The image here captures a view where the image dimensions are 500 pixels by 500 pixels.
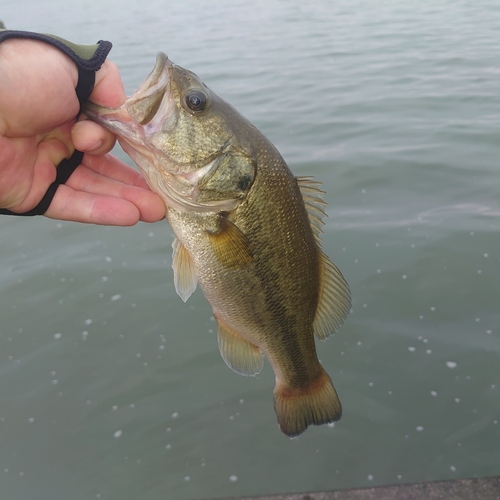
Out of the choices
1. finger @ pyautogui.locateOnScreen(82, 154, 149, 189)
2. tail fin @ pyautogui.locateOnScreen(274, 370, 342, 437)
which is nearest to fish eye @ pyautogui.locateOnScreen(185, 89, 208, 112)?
finger @ pyautogui.locateOnScreen(82, 154, 149, 189)

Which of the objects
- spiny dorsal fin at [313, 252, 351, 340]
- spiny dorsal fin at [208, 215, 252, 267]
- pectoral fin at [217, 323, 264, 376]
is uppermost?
spiny dorsal fin at [208, 215, 252, 267]

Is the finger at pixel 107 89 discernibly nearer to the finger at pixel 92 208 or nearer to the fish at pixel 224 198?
the fish at pixel 224 198

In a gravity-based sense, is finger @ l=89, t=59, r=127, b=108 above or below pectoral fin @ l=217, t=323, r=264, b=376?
above

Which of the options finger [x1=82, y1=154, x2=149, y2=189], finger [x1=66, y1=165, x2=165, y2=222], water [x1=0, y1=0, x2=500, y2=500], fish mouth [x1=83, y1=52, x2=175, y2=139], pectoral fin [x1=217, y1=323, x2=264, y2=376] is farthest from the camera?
water [x1=0, y1=0, x2=500, y2=500]

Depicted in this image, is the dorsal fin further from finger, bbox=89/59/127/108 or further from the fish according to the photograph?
finger, bbox=89/59/127/108

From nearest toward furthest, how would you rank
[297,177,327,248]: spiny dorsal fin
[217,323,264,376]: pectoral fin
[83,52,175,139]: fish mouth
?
[83,52,175,139]: fish mouth → [297,177,327,248]: spiny dorsal fin → [217,323,264,376]: pectoral fin

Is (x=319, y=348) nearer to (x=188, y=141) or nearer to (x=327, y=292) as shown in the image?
(x=327, y=292)

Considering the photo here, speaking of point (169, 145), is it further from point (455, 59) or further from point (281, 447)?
point (455, 59)

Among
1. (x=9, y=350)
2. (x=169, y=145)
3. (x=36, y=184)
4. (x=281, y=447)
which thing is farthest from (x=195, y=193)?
(x=9, y=350)
